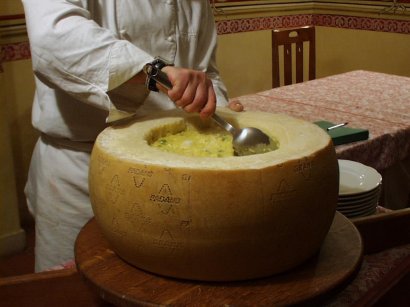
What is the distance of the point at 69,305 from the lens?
0.77 meters

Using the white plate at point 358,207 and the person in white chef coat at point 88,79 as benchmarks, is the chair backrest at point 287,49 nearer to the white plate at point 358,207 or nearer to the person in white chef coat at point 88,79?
the person in white chef coat at point 88,79

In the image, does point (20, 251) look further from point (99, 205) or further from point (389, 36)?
point (389, 36)

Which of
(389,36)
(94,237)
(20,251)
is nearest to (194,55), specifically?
(94,237)

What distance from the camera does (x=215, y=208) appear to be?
0.66 meters

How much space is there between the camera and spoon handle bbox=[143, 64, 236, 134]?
825mm

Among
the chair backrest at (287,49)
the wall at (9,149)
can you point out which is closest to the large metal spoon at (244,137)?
the wall at (9,149)

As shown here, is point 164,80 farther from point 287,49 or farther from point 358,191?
point 287,49

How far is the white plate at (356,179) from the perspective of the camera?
3.37 feet

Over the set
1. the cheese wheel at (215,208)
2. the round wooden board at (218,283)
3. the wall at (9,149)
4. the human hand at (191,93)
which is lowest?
the wall at (9,149)

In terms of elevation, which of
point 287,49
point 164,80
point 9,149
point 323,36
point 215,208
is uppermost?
point 164,80

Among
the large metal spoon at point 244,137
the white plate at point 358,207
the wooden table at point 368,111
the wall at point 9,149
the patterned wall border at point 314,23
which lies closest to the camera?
the large metal spoon at point 244,137

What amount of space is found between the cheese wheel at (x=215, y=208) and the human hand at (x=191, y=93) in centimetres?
11

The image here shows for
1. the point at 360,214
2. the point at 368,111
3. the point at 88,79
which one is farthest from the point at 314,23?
the point at 88,79

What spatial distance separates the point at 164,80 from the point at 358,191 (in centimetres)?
40
